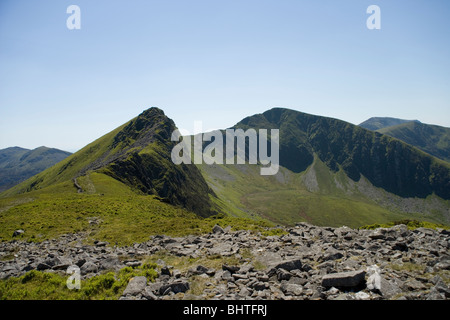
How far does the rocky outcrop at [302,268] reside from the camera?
12.3 metres

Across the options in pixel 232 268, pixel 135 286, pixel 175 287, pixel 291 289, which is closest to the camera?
pixel 291 289

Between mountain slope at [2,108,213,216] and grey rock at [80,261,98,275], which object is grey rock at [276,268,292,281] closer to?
grey rock at [80,261,98,275]

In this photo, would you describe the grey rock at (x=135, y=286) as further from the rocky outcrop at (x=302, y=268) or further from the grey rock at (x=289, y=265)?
the grey rock at (x=289, y=265)

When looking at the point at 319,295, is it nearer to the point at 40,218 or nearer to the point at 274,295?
the point at 274,295

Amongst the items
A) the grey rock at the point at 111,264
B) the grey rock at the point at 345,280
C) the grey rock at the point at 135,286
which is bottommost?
the grey rock at the point at 111,264

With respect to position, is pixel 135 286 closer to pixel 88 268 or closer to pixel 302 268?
pixel 88 268

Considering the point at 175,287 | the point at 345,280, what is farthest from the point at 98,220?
the point at 345,280

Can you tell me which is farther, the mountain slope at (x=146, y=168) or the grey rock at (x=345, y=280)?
the mountain slope at (x=146, y=168)

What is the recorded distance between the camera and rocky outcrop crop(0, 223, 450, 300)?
12.3 m

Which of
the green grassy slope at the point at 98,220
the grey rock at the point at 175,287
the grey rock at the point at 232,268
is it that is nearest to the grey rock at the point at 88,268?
the grey rock at the point at 175,287

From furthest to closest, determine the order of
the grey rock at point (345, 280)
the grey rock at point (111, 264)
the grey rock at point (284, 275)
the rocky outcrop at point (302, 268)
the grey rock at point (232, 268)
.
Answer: the grey rock at point (111, 264)
the grey rock at point (232, 268)
the grey rock at point (284, 275)
the grey rock at point (345, 280)
the rocky outcrop at point (302, 268)

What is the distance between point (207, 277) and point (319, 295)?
22.6 ft

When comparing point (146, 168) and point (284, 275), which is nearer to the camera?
point (284, 275)

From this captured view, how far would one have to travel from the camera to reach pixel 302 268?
15.5 meters
